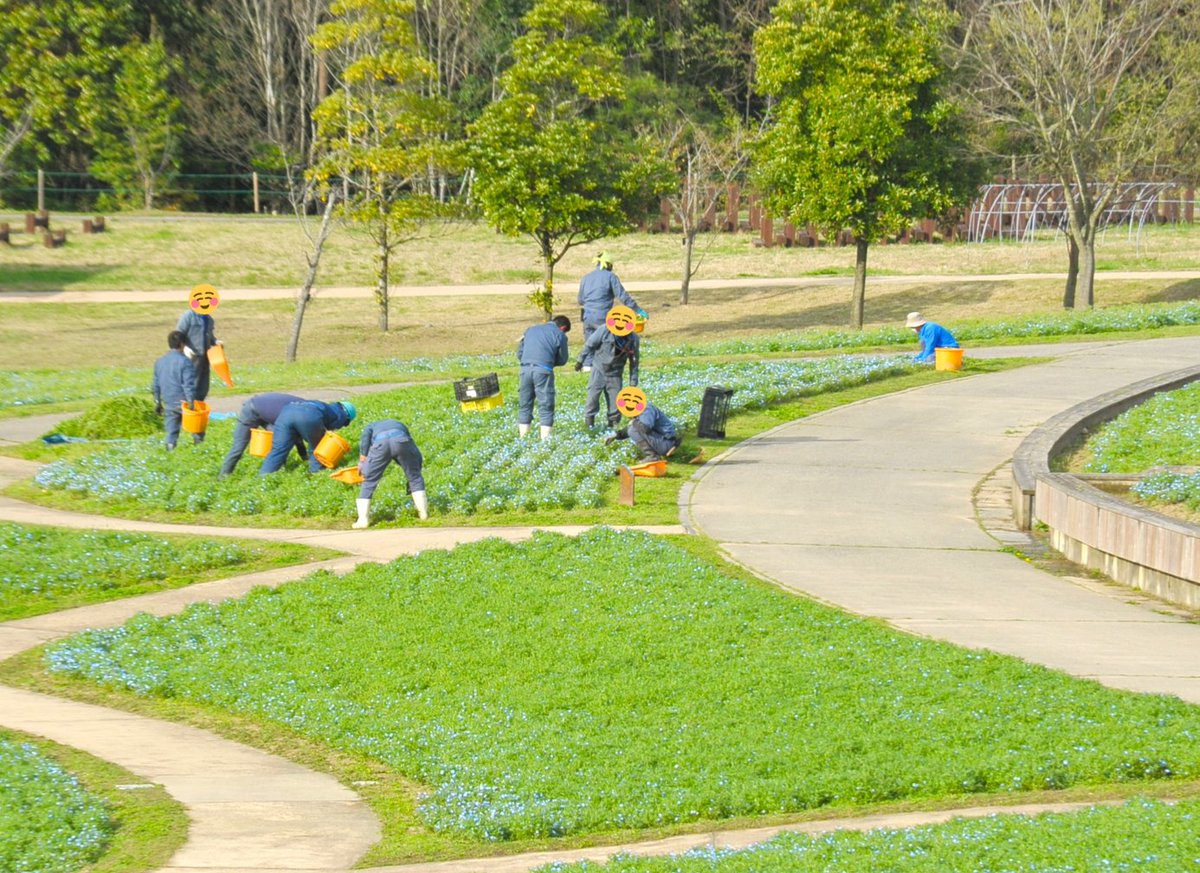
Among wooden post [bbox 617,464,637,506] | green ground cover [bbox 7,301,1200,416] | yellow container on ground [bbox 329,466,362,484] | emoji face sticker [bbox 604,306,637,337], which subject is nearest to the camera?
wooden post [bbox 617,464,637,506]

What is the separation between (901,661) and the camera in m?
9.35

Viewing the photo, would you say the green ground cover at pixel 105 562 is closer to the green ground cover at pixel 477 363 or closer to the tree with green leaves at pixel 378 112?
the green ground cover at pixel 477 363

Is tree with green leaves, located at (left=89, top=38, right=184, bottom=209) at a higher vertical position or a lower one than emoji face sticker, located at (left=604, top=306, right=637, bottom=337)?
higher

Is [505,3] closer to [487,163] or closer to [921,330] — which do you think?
[487,163]

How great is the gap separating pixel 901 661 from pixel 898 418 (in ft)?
33.9

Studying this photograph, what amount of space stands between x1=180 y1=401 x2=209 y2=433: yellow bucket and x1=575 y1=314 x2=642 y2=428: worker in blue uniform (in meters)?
4.43

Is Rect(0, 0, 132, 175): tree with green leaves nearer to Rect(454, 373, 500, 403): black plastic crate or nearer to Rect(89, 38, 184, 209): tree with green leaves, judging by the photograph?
Rect(89, 38, 184, 209): tree with green leaves

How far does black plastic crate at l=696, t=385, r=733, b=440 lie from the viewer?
17.6 meters

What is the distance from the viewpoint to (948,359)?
2280cm

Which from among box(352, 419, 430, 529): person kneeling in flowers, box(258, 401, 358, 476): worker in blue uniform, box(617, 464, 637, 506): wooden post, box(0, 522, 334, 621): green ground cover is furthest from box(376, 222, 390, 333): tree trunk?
box(0, 522, 334, 621): green ground cover

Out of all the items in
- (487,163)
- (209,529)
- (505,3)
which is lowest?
(209,529)

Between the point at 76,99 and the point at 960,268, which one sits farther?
the point at 76,99

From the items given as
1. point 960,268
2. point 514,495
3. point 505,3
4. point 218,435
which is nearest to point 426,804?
point 514,495

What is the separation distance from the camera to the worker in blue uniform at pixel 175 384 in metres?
17.6
